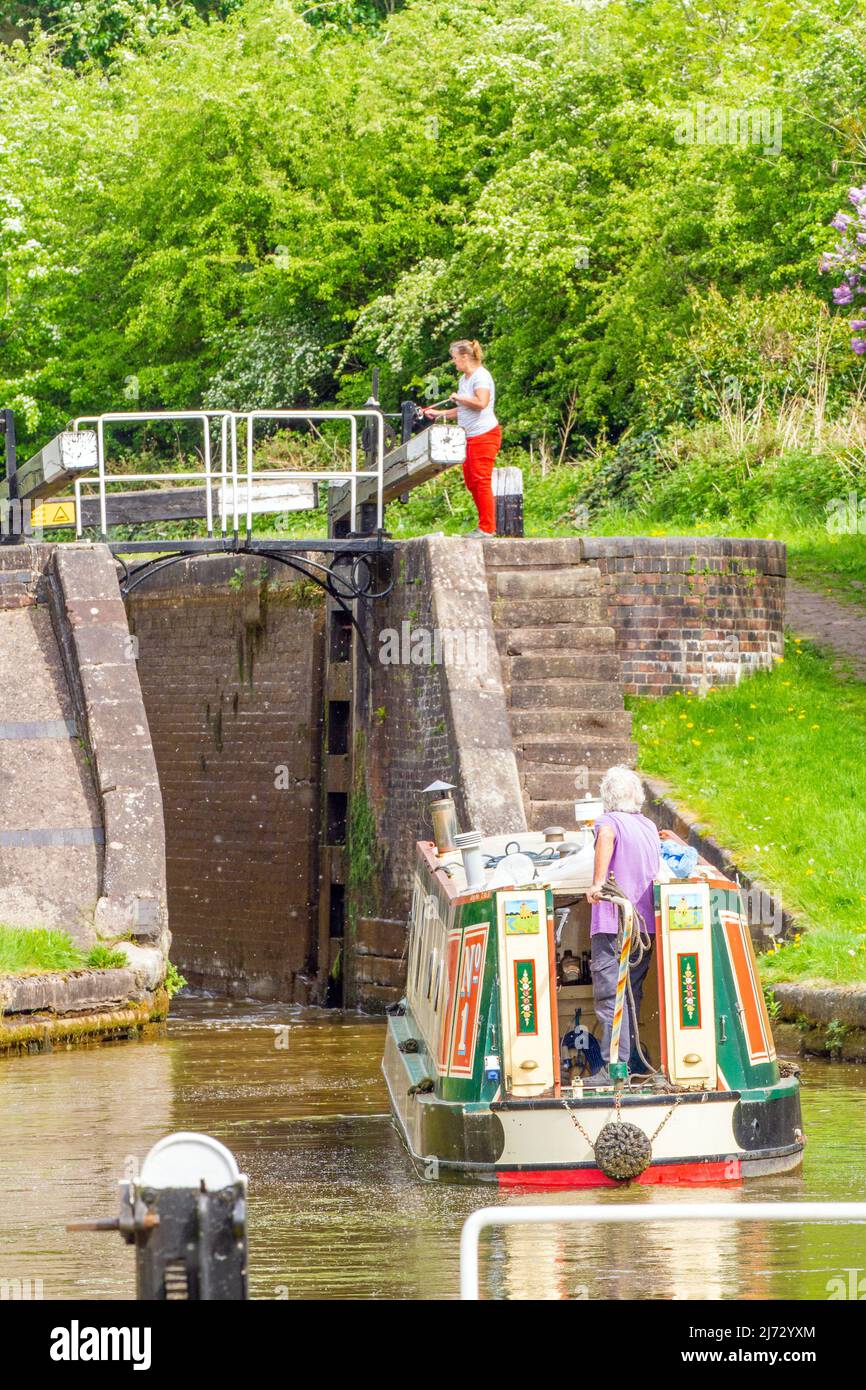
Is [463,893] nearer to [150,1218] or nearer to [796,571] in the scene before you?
[150,1218]

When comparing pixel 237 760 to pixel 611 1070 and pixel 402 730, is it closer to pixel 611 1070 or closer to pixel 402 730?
pixel 402 730

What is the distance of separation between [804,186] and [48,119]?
15.3m

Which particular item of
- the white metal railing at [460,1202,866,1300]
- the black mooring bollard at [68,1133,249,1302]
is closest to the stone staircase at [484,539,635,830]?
the white metal railing at [460,1202,866,1300]

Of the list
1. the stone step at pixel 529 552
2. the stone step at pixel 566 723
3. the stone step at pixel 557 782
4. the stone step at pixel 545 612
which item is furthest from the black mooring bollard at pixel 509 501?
the stone step at pixel 557 782

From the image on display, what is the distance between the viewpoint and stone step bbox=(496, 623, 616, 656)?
17.8m

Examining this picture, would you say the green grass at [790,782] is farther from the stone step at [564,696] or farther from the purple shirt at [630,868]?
the purple shirt at [630,868]

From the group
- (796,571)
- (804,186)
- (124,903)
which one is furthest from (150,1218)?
(804,186)

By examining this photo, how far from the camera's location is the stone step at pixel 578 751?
17344 millimetres

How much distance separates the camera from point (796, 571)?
2217 cm

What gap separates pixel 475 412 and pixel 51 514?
4.93 m

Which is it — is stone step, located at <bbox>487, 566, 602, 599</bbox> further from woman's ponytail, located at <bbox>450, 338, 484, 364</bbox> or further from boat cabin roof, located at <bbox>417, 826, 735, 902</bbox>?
boat cabin roof, located at <bbox>417, 826, 735, 902</bbox>

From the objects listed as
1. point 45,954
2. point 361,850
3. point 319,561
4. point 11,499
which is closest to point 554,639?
point 361,850

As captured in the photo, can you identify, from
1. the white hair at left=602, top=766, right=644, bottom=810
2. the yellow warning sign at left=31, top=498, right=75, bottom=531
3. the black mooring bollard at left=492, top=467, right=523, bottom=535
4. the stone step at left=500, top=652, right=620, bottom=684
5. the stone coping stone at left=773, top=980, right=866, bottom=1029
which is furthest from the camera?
the yellow warning sign at left=31, top=498, right=75, bottom=531

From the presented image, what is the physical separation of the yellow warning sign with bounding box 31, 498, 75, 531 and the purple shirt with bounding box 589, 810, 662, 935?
1151 cm
